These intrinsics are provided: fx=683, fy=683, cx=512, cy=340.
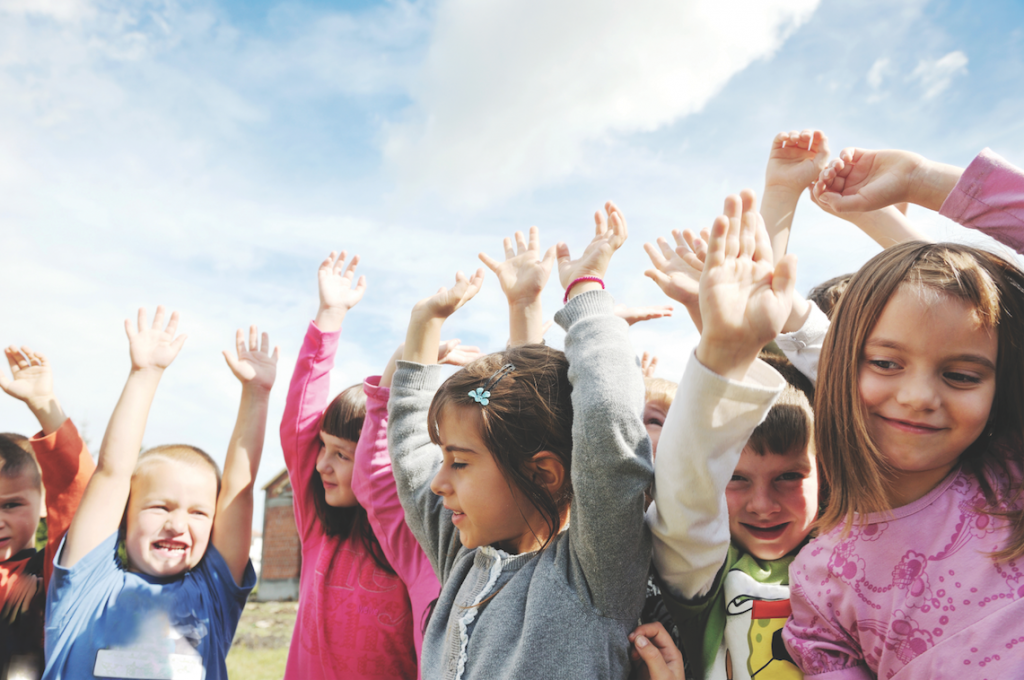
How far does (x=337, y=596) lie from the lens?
2820mm

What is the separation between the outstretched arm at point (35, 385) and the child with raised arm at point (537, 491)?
7.46ft

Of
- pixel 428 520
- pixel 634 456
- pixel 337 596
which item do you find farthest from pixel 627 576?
pixel 337 596

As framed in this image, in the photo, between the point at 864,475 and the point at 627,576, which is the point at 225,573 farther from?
the point at 864,475

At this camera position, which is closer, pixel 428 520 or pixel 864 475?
pixel 864 475

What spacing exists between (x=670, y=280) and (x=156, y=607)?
2.56 m

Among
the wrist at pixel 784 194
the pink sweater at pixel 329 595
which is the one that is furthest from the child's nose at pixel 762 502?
the pink sweater at pixel 329 595

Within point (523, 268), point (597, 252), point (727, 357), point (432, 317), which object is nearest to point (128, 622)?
point (432, 317)

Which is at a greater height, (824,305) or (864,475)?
(824,305)

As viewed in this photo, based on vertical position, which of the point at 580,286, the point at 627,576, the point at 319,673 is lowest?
the point at 319,673

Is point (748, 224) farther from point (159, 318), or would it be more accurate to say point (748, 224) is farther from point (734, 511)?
point (159, 318)

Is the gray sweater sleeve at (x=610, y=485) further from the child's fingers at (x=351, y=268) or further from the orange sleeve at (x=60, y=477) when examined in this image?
the orange sleeve at (x=60, y=477)

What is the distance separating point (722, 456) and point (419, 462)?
3.51 feet

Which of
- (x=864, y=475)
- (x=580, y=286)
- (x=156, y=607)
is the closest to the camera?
(x=864, y=475)

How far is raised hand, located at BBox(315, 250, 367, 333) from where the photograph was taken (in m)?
3.34
